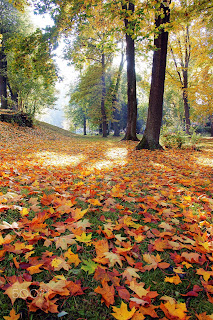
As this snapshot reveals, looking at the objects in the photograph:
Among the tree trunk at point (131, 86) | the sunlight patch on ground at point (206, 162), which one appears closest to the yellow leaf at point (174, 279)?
the sunlight patch on ground at point (206, 162)

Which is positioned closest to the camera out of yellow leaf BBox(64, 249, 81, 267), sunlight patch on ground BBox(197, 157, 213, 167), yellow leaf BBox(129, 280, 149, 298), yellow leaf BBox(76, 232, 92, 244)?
yellow leaf BBox(129, 280, 149, 298)

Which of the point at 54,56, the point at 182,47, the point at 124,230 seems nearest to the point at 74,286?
the point at 124,230

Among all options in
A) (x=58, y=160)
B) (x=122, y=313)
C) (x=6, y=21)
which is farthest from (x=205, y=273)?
(x=6, y=21)

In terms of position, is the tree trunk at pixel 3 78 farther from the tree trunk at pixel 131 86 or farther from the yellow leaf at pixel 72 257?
the yellow leaf at pixel 72 257

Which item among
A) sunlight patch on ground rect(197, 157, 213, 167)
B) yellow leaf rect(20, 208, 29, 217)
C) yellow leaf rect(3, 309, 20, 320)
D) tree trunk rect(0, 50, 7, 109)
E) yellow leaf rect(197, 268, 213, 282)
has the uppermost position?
tree trunk rect(0, 50, 7, 109)

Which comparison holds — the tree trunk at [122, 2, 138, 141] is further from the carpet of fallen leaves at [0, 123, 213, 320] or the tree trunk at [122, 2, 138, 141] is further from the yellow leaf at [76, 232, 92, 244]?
the yellow leaf at [76, 232, 92, 244]

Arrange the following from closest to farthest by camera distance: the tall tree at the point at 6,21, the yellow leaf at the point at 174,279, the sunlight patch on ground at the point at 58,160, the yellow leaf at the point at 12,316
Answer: the yellow leaf at the point at 12,316 → the yellow leaf at the point at 174,279 → the sunlight patch on ground at the point at 58,160 → the tall tree at the point at 6,21

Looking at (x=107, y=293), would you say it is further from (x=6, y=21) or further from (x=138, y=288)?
(x=6, y=21)

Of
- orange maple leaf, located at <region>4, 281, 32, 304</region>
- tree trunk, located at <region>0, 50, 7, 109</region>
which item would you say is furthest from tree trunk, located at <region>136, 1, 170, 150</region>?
tree trunk, located at <region>0, 50, 7, 109</region>

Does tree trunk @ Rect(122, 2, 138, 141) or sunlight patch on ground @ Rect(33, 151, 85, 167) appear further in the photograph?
tree trunk @ Rect(122, 2, 138, 141)

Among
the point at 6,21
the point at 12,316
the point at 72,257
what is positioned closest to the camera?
the point at 12,316

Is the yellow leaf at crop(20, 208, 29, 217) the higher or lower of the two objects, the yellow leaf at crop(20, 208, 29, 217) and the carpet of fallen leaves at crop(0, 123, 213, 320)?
the higher

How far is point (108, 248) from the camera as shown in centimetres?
168

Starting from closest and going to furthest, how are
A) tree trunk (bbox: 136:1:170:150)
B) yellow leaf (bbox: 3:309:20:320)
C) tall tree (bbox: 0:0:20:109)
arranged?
yellow leaf (bbox: 3:309:20:320) < tree trunk (bbox: 136:1:170:150) < tall tree (bbox: 0:0:20:109)
